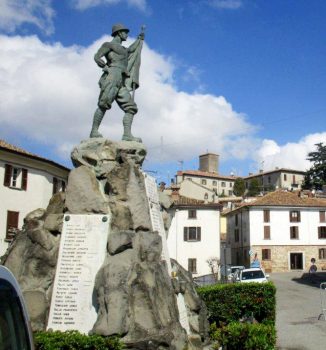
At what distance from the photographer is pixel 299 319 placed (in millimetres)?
18578

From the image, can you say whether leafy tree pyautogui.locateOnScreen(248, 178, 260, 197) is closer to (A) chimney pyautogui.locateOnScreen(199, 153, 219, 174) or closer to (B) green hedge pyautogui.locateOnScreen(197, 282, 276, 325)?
(A) chimney pyautogui.locateOnScreen(199, 153, 219, 174)

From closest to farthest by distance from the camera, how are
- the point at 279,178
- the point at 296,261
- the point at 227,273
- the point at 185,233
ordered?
the point at 227,273, the point at 185,233, the point at 296,261, the point at 279,178

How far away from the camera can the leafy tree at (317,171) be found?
6725 centimetres

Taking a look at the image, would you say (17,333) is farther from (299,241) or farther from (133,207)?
(299,241)

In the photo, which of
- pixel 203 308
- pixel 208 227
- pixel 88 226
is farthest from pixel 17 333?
pixel 208 227

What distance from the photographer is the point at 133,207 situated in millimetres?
10430

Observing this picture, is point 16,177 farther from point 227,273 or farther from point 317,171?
point 317,171

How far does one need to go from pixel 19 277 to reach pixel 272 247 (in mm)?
46954

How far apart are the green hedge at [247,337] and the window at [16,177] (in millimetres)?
27408

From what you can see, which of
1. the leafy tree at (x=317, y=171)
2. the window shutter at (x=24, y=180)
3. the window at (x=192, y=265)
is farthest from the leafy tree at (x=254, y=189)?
the window shutter at (x=24, y=180)

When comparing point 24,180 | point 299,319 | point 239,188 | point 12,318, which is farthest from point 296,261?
point 239,188

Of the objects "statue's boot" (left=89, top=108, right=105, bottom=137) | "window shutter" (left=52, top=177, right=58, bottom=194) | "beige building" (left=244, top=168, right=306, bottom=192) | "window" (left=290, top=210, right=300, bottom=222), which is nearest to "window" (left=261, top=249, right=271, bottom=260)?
"window" (left=290, top=210, right=300, bottom=222)

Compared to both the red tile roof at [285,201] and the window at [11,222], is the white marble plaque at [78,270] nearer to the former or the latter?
the window at [11,222]

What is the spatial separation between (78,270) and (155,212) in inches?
112
